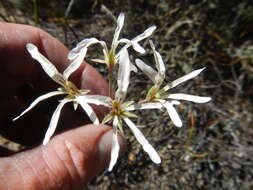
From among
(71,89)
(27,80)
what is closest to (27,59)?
(27,80)

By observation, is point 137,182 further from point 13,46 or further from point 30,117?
point 13,46

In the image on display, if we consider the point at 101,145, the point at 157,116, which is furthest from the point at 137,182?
the point at 101,145

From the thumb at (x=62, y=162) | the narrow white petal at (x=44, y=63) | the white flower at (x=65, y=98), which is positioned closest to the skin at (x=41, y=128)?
the thumb at (x=62, y=162)

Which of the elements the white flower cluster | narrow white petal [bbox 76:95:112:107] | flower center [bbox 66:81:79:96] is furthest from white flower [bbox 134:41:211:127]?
flower center [bbox 66:81:79:96]

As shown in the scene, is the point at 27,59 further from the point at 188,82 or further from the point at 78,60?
the point at 188,82

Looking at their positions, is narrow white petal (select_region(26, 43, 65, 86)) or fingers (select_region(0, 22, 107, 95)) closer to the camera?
narrow white petal (select_region(26, 43, 65, 86))

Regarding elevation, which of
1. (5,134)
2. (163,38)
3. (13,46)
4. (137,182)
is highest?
(13,46)

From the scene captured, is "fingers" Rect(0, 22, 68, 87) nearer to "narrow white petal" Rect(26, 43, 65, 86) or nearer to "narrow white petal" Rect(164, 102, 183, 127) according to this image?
"narrow white petal" Rect(26, 43, 65, 86)
